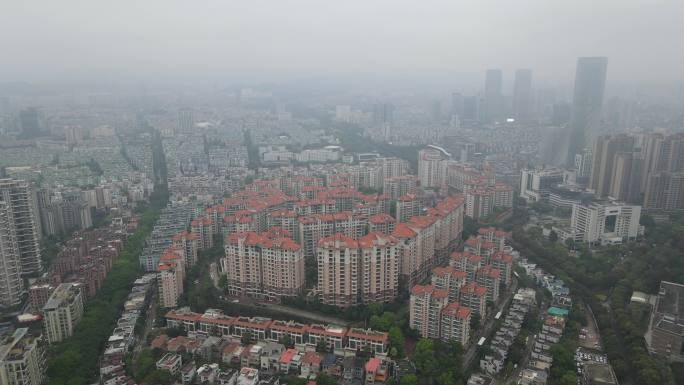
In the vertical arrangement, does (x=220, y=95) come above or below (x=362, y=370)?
above

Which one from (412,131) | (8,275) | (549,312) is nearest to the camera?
(549,312)

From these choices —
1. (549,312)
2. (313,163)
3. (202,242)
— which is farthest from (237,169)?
(549,312)

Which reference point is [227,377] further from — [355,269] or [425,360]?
[355,269]

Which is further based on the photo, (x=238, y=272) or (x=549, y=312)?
(x=238, y=272)

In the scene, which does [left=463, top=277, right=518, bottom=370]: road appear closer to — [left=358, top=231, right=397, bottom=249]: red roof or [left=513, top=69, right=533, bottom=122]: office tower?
[left=358, top=231, right=397, bottom=249]: red roof

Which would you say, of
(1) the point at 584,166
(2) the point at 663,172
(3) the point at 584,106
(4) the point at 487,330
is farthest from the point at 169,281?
(3) the point at 584,106

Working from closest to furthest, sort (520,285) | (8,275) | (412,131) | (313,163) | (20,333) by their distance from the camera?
(20,333), (8,275), (520,285), (313,163), (412,131)

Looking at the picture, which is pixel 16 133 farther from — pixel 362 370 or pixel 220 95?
pixel 362 370
